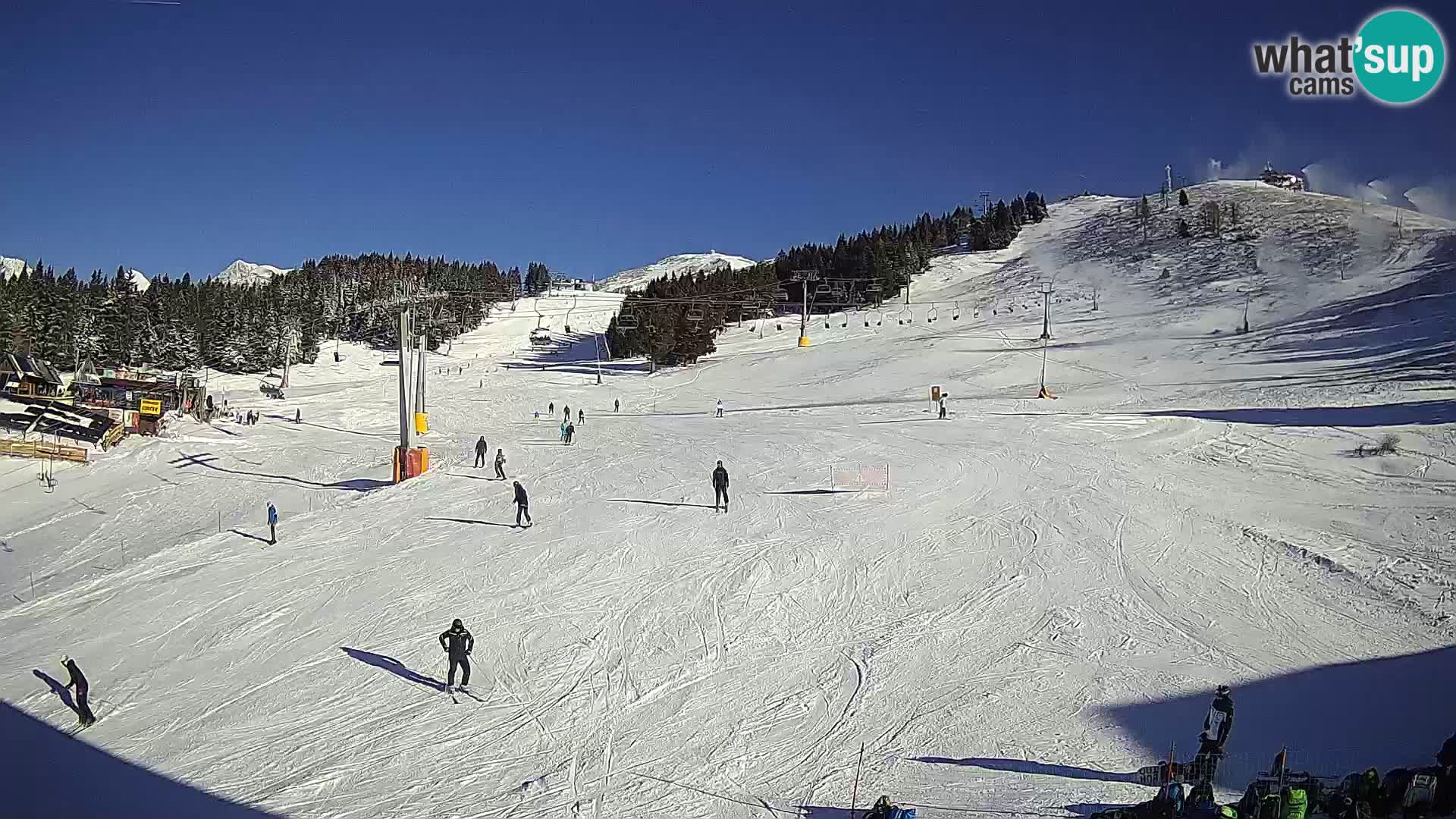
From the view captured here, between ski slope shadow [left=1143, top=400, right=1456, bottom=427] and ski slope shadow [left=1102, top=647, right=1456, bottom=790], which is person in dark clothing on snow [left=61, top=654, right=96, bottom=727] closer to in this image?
ski slope shadow [left=1102, top=647, right=1456, bottom=790]

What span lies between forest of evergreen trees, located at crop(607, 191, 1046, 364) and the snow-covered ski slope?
938 inches

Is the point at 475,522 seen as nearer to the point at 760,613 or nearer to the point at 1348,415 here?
the point at 760,613

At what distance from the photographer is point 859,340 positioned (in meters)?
72.4

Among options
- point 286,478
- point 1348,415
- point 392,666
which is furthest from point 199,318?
point 1348,415

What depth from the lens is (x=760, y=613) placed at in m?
14.8

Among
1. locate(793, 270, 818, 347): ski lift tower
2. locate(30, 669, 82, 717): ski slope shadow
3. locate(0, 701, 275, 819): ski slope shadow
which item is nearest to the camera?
locate(0, 701, 275, 819): ski slope shadow

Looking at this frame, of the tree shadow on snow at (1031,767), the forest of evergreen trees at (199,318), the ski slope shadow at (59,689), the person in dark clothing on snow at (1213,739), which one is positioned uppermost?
the forest of evergreen trees at (199,318)

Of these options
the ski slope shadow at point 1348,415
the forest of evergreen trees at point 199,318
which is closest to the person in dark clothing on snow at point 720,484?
the ski slope shadow at point 1348,415

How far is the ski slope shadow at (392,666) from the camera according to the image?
1272 centimetres

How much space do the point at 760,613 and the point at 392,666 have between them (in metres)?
6.00

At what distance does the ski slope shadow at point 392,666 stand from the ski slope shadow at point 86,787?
10.5 ft

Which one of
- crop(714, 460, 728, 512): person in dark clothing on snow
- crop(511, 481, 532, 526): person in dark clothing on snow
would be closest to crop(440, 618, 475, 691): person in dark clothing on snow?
crop(511, 481, 532, 526): person in dark clothing on snow

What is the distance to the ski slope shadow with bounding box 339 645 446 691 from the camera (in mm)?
12719

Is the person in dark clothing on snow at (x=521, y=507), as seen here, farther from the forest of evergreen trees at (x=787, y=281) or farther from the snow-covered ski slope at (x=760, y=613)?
Answer: the forest of evergreen trees at (x=787, y=281)
